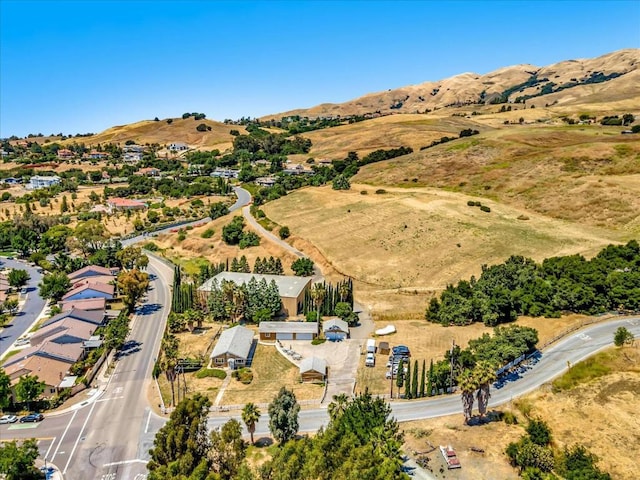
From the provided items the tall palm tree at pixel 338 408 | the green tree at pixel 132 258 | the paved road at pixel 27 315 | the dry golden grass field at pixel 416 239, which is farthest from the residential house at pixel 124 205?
the tall palm tree at pixel 338 408

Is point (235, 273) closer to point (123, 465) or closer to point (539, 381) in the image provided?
point (123, 465)

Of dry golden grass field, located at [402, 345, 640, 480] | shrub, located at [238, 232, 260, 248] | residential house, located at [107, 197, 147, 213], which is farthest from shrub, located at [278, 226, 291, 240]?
dry golden grass field, located at [402, 345, 640, 480]

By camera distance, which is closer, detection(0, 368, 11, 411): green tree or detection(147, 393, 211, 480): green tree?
detection(147, 393, 211, 480): green tree

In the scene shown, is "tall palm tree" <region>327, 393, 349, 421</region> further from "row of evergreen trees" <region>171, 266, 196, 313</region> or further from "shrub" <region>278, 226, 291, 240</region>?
"shrub" <region>278, 226, 291, 240</region>

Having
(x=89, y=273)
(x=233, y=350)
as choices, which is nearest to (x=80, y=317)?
(x=89, y=273)

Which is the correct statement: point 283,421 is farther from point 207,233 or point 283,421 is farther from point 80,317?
point 207,233

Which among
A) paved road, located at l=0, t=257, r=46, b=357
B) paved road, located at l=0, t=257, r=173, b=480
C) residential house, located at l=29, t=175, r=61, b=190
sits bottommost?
paved road, located at l=0, t=257, r=173, b=480

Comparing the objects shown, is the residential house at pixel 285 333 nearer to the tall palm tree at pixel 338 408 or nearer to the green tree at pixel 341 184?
the tall palm tree at pixel 338 408

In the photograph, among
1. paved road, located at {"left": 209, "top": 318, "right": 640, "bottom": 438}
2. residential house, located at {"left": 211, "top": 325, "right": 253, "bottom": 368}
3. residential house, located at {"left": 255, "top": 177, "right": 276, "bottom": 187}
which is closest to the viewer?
paved road, located at {"left": 209, "top": 318, "right": 640, "bottom": 438}
